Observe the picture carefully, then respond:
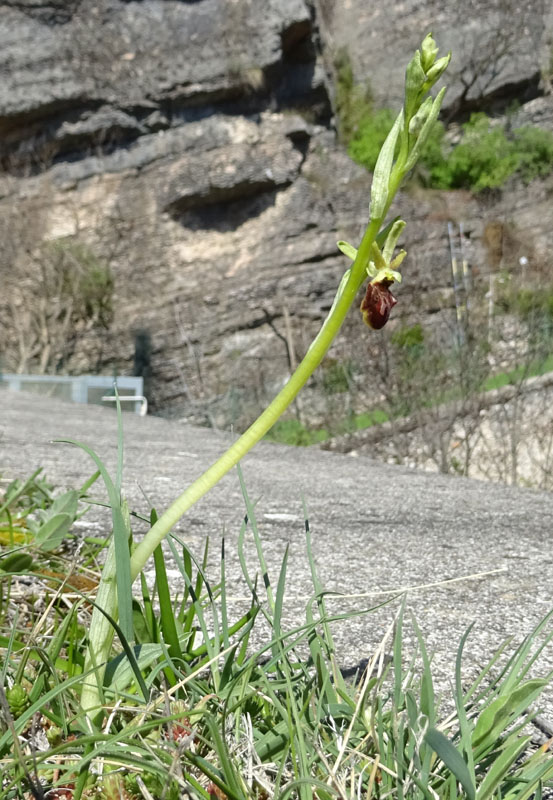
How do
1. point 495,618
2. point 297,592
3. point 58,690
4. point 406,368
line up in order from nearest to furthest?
point 58,690 < point 495,618 < point 297,592 < point 406,368

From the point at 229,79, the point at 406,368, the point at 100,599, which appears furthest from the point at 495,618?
the point at 229,79

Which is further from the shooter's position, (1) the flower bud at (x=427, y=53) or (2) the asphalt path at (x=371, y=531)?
(2) the asphalt path at (x=371, y=531)

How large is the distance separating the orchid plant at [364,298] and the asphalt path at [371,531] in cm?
18

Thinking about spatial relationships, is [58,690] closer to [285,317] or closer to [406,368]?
[406,368]

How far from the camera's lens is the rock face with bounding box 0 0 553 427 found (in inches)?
523

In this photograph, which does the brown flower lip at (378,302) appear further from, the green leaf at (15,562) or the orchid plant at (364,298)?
the green leaf at (15,562)

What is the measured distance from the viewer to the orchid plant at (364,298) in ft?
1.68

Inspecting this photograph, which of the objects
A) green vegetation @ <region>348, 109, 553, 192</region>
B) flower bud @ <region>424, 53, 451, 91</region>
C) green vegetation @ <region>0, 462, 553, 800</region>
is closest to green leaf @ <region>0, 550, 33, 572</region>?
green vegetation @ <region>0, 462, 553, 800</region>

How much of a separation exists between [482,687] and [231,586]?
0.44 meters

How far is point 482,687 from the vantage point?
721 millimetres

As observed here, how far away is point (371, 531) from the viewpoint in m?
1.54

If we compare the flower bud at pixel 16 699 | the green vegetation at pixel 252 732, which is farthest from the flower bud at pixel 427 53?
the flower bud at pixel 16 699

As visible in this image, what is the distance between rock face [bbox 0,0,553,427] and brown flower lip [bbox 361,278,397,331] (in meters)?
12.5

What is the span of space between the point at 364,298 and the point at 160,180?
13992mm
